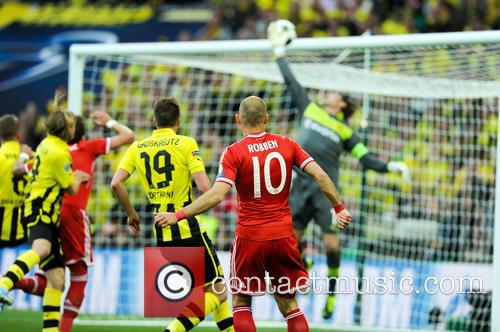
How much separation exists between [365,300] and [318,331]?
160 centimetres

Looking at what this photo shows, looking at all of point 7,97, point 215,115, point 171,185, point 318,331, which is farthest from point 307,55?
point 7,97

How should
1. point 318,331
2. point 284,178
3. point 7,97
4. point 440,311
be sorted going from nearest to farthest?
point 284,178 < point 318,331 < point 440,311 < point 7,97

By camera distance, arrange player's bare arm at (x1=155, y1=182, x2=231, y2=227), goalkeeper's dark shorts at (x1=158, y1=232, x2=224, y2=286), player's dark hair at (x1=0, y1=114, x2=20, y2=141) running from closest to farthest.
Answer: player's bare arm at (x1=155, y1=182, x2=231, y2=227), goalkeeper's dark shorts at (x1=158, y1=232, x2=224, y2=286), player's dark hair at (x1=0, y1=114, x2=20, y2=141)

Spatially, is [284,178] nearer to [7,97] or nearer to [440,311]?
[440,311]

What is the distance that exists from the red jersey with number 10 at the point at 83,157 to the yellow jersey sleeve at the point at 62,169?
29.3 inches

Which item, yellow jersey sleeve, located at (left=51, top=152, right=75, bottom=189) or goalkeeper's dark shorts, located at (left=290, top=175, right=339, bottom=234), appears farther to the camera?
goalkeeper's dark shorts, located at (left=290, top=175, right=339, bottom=234)

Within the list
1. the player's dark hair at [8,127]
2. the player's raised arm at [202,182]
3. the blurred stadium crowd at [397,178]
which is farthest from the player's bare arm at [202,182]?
the blurred stadium crowd at [397,178]

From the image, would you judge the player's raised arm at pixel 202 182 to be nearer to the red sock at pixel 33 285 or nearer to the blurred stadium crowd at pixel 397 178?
the red sock at pixel 33 285

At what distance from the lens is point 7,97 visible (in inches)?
703

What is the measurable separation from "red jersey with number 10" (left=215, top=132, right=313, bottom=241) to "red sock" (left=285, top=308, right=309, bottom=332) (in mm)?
576

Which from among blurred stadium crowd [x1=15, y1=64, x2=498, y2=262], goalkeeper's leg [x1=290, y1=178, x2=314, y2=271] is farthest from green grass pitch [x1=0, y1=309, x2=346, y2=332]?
blurred stadium crowd [x1=15, y1=64, x2=498, y2=262]

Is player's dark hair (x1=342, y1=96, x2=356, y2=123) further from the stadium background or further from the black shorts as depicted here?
the black shorts

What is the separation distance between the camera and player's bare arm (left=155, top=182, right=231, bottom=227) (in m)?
6.72

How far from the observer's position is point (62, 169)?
806cm
